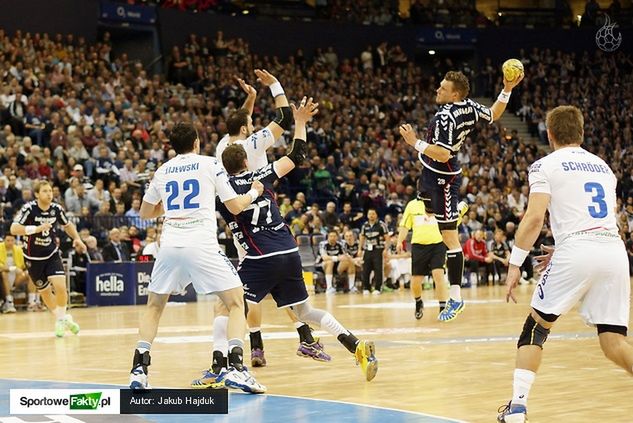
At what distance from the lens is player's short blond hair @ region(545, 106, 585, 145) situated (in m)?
7.21

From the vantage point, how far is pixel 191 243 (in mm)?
8727

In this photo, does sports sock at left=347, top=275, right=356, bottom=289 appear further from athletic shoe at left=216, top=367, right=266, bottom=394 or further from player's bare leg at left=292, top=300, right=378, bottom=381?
athletic shoe at left=216, top=367, right=266, bottom=394

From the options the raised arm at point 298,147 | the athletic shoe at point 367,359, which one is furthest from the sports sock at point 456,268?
the athletic shoe at point 367,359

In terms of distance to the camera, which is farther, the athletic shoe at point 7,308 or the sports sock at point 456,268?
the athletic shoe at point 7,308

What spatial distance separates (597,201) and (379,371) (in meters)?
3.74

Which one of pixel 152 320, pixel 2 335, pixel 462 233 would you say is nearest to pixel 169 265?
pixel 152 320

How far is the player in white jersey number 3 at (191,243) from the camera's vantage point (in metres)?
8.74

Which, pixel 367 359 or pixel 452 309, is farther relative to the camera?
pixel 452 309

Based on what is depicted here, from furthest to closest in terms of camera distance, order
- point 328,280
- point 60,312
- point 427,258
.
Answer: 1. point 328,280
2. point 427,258
3. point 60,312

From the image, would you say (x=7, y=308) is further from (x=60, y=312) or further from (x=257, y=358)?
(x=257, y=358)

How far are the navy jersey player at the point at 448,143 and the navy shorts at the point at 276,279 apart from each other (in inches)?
124

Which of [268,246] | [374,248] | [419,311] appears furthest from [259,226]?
[374,248]

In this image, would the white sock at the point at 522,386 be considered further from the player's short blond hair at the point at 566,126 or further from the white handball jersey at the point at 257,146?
the white handball jersey at the point at 257,146

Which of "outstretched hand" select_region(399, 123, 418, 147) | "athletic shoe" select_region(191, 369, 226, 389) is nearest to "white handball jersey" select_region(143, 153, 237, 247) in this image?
"athletic shoe" select_region(191, 369, 226, 389)
